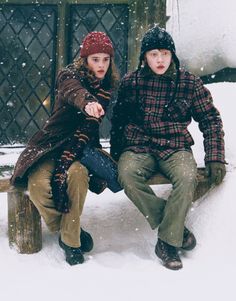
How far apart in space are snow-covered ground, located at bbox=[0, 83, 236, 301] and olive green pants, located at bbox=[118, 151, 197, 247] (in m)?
0.26

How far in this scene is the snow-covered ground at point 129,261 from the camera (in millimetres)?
3166

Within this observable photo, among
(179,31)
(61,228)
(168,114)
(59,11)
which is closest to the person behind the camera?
(61,228)

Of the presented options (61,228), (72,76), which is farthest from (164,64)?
(61,228)

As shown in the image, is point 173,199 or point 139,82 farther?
point 139,82

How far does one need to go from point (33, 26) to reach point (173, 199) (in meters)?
2.54

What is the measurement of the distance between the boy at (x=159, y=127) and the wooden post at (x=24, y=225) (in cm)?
67

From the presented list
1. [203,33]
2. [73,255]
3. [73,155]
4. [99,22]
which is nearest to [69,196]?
[73,155]

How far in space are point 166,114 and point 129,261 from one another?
3.46 feet

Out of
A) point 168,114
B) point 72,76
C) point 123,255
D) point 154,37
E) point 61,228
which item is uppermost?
point 154,37

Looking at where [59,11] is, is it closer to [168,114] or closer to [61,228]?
[168,114]

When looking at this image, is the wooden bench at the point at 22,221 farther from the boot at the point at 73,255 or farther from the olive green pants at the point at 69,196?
the boot at the point at 73,255

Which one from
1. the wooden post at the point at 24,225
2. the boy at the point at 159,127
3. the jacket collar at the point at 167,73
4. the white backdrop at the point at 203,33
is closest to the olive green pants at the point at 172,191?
the boy at the point at 159,127

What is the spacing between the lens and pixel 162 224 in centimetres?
356

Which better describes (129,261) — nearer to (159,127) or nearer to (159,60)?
(159,127)
